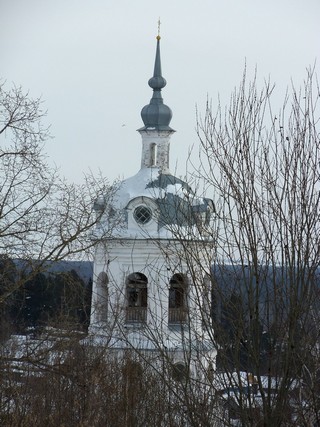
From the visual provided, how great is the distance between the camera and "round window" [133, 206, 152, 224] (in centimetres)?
3036

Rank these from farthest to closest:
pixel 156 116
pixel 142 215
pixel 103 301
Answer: pixel 142 215, pixel 156 116, pixel 103 301

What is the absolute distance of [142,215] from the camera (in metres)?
30.6

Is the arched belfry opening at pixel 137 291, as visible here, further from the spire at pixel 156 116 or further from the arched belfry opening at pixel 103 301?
the spire at pixel 156 116

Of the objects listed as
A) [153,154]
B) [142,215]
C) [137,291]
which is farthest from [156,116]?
[137,291]

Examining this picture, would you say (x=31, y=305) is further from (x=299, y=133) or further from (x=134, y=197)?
(x=299, y=133)

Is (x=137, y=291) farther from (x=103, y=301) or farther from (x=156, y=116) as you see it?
(x=156, y=116)

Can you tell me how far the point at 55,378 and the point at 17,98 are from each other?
407 cm

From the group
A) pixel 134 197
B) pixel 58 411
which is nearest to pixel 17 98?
pixel 58 411

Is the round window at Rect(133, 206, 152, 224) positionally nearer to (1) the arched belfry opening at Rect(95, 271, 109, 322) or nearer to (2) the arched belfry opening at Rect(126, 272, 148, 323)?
(2) the arched belfry opening at Rect(126, 272, 148, 323)

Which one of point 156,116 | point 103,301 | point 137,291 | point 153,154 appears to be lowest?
point 103,301

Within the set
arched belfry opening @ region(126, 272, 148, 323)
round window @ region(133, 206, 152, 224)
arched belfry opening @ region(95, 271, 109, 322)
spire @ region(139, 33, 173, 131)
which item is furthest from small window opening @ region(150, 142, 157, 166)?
arched belfry opening @ region(95, 271, 109, 322)

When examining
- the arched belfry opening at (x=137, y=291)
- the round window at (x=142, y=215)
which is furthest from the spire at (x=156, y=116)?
the arched belfry opening at (x=137, y=291)

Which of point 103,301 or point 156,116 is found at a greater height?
point 156,116

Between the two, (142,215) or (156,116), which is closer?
(156,116)
